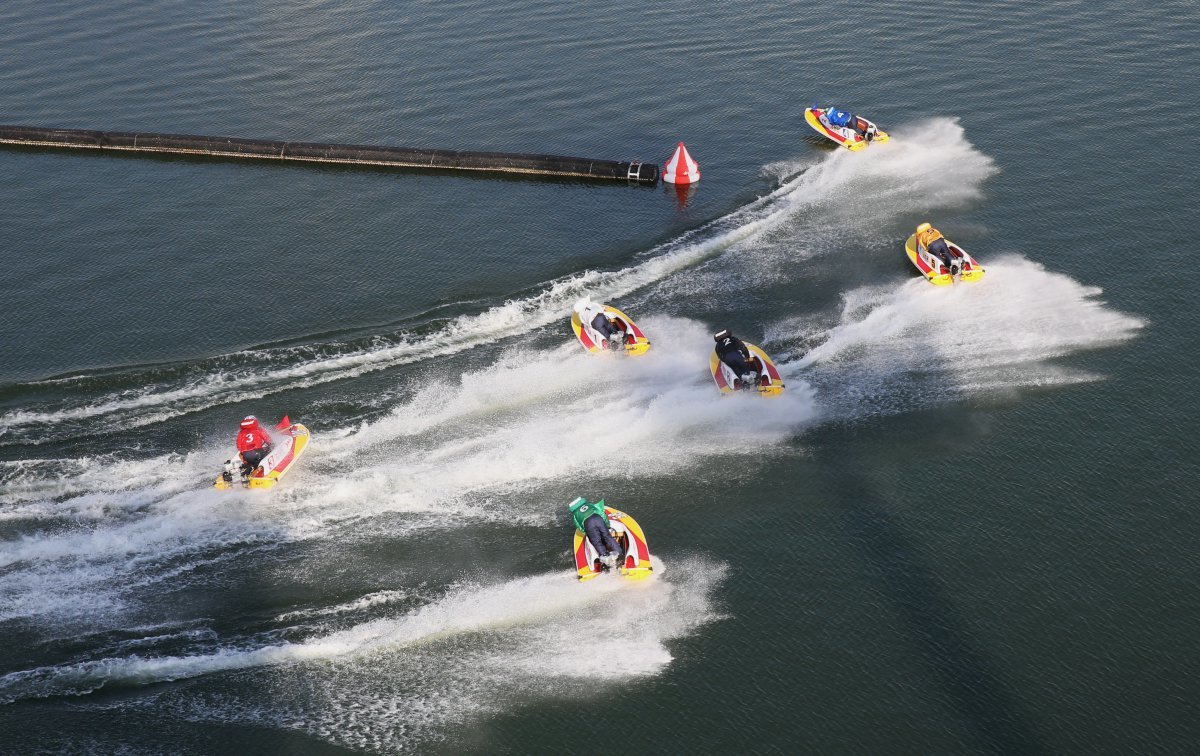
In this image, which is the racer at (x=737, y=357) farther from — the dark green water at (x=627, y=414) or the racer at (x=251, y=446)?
the racer at (x=251, y=446)

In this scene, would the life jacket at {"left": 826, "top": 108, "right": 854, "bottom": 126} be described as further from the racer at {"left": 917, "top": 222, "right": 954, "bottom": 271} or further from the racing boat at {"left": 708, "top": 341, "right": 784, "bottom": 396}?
the racing boat at {"left": 708, "top": 341, "right": 784, "bottom": 396}

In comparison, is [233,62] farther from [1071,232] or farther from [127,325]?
[1071,232]

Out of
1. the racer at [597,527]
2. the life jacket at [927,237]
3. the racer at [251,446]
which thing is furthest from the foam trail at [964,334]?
the racer at [251,446]

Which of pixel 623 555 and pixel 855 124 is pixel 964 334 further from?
pixel 855 124

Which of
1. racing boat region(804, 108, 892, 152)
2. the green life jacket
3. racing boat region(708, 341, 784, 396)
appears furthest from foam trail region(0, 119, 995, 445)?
the green life jacket

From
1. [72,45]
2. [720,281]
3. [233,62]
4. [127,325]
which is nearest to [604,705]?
[720,281]

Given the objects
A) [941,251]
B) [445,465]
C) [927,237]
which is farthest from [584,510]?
[927,237]

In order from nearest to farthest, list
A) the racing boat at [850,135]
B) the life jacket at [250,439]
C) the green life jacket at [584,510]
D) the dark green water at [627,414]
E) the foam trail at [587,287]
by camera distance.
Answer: the dark green water at [627,414]
the green life jacket at [584,510]
the life jacket at [250,439]
the foam trail at [587,287]
the racing boat at [850,135]
